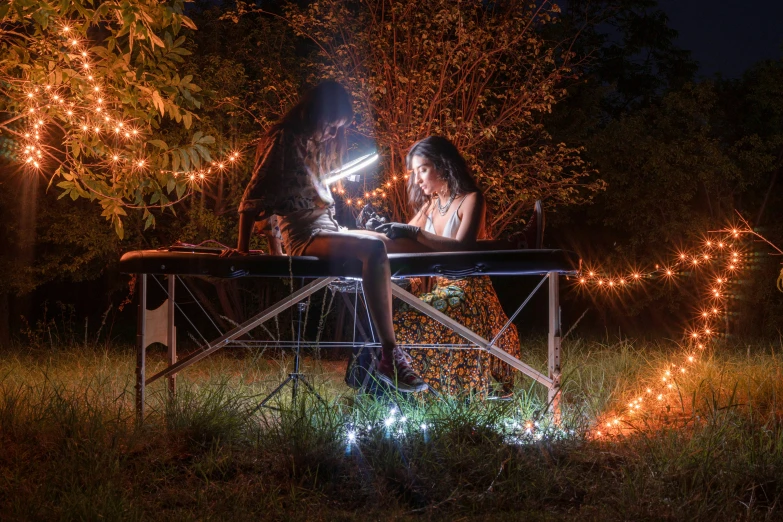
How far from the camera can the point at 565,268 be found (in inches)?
162

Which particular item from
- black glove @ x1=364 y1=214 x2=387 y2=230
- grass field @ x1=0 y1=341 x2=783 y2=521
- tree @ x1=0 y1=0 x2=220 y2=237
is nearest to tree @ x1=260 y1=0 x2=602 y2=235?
black glove @ x1=364 y1=214 x2=387 y2=230

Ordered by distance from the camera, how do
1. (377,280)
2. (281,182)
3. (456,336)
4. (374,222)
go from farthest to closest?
(456,336), (374,222), (281,182), (377,280)

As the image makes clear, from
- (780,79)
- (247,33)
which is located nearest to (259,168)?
(247,33)

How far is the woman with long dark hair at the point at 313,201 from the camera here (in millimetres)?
3969

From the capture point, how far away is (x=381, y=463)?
3500mm

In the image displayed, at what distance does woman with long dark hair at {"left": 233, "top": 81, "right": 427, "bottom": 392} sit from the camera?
397 centimetres

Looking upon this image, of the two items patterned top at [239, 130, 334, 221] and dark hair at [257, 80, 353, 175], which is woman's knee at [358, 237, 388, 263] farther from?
dark hair at [257, 80, 353, 175]

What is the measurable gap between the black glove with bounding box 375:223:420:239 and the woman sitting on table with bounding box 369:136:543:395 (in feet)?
0.94

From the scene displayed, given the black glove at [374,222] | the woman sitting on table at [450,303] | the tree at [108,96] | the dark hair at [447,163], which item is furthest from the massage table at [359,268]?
the dark hair at [447,163]

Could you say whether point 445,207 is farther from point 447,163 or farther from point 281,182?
point 281,182

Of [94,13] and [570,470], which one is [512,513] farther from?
[94,13]

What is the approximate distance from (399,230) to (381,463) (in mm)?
1411

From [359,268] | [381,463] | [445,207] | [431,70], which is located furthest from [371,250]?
[431,70]

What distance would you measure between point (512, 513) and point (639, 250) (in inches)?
406
